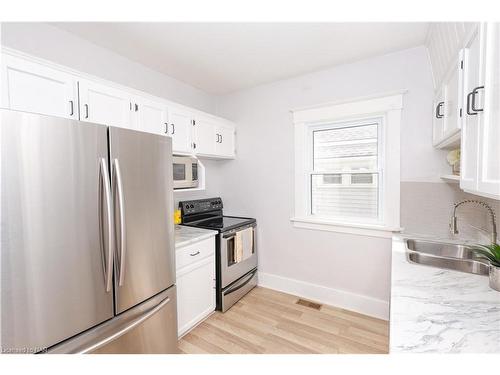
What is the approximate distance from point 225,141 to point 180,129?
73 centimetres

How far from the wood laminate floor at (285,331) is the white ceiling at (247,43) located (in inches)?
100.0

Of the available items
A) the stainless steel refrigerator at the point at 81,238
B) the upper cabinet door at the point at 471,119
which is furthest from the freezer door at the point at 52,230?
the upper cabinet door at the point at 471,119

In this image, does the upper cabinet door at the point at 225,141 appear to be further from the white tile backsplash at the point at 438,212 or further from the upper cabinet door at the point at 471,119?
the upper cabinet door at the point at 471,119

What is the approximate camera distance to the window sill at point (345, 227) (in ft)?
7.32

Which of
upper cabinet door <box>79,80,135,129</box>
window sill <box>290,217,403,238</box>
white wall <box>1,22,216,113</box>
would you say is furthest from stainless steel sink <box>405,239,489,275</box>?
white wall <box>1,22,216,113</box>

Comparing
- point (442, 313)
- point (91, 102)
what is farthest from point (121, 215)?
point (442, 313)

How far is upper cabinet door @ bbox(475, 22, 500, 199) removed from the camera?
0.81 metres

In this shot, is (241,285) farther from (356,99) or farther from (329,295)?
(356,99)

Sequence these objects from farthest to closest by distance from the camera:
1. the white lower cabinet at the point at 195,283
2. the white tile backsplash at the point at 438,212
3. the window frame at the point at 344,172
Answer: the window frame at the point at 344,172
the white lower cabinet at the point at 195,283
the white tile backsplash at the point at 438,212

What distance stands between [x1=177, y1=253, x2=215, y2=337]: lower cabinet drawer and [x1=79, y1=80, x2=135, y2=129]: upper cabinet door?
131 cm

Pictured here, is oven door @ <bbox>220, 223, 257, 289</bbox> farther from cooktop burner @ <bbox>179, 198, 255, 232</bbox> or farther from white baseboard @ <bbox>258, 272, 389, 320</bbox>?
white baseboard @ <bbox>258, 272, 389, 320</bbox>

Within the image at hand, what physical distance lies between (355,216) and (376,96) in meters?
1.23

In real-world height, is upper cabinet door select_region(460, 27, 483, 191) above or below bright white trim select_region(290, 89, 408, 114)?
below

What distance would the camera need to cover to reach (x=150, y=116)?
6.54ft
